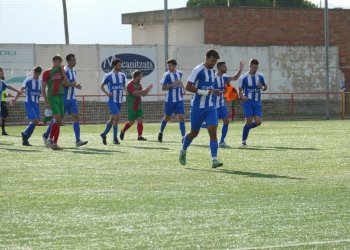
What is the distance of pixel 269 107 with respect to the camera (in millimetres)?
46656

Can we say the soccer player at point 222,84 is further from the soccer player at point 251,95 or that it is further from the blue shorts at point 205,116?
the blue shorts at point 205,116

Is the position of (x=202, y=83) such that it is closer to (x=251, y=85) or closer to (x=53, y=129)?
(x=53, y=129)

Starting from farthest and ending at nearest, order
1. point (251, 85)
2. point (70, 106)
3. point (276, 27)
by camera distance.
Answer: point (276, 27) < point (70, 106) < point (251, 85)

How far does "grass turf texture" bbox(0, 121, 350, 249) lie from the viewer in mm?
9102

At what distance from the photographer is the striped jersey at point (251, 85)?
904 inches

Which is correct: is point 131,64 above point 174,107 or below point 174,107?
above

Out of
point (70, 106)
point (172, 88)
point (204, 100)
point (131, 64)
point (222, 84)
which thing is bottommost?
point (70, 106)

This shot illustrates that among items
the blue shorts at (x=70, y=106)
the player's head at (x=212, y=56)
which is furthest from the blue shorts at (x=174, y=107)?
the player's head at (x=212, y=56)

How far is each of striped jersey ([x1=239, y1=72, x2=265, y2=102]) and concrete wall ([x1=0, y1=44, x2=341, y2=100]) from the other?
21.5 m

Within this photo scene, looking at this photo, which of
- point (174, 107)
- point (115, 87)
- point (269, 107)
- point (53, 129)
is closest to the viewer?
point (53, 129)

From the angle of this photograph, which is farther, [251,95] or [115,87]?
[115,87]

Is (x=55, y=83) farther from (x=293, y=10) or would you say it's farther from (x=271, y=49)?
(x=293, y=10)

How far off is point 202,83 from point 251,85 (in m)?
6.28

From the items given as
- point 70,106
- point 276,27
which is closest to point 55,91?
point 70,106
